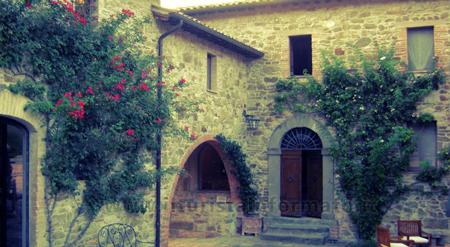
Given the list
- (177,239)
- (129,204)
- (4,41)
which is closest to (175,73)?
(129,204)

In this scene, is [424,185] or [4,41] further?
[424,185]

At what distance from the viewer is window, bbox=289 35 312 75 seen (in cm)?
1359

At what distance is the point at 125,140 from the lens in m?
8.09

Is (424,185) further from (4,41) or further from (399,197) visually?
(4,41)

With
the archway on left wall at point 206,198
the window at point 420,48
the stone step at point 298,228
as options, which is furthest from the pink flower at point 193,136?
the window at point 420,48

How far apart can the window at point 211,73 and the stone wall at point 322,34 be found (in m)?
2.04

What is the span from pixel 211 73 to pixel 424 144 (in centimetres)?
533

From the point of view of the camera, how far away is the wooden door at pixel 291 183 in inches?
520

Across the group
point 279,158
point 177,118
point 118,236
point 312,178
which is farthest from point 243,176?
point 118,236

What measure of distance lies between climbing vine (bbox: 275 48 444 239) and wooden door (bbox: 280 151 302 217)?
46.9 inches

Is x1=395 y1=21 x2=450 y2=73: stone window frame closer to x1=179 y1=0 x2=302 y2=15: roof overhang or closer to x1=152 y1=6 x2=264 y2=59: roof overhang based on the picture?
x1=179 y1=0 x2=302 y2=15: roof overhang

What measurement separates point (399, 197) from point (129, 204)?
22.1 feet

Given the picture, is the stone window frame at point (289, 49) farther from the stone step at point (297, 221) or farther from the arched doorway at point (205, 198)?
the stone step at point (297, 221)

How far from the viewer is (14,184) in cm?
685
